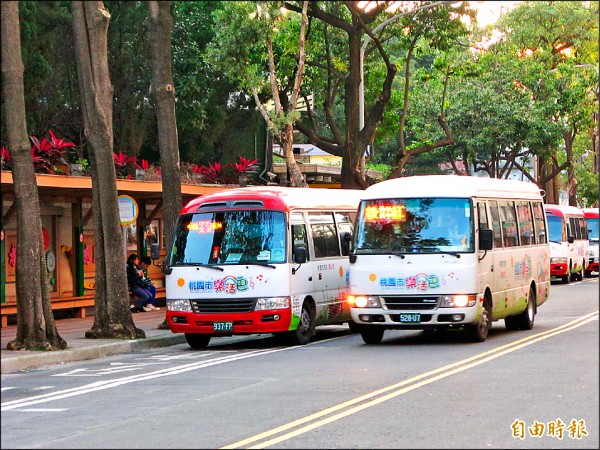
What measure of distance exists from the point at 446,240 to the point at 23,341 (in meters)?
6.90

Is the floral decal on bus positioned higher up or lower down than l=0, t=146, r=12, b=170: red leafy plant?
lower down

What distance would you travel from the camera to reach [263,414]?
1227 cm

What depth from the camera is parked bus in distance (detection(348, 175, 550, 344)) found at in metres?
20.0

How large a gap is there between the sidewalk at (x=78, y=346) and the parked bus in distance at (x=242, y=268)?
0.87 meters

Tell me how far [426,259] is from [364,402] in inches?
288

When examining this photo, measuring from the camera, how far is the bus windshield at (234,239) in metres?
21.0

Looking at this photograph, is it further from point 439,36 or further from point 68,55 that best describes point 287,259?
point 439,36

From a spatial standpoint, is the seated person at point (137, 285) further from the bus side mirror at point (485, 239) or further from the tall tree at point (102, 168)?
the bus side mirror at point (485, 239)

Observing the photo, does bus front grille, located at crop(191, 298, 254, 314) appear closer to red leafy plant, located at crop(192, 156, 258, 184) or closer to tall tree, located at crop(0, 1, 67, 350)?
tall tree, located at crop(0, 1, 67, 350)

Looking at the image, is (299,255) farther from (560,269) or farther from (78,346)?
(560,269)

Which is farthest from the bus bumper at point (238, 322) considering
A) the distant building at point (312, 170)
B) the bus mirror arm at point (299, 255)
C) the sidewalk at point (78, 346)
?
the distant building at point (312, 170)

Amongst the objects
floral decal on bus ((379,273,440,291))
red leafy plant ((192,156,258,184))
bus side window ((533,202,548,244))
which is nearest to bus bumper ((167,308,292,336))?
floral decal on bus ((379,273,440,291))

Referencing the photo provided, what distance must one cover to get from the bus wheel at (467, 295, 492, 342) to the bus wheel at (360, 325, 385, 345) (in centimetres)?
152

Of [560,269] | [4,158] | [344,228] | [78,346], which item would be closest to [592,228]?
[560,269]
